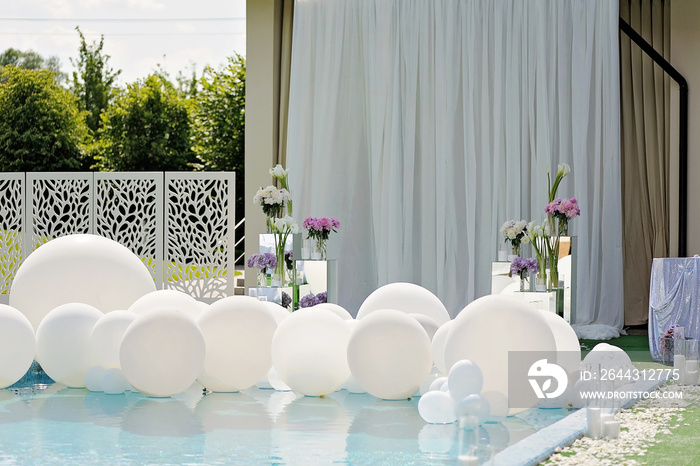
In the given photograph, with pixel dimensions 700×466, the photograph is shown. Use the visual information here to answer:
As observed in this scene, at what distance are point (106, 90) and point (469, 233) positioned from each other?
20.1 m

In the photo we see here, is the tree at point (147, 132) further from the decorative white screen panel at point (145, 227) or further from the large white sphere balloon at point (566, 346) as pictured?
the large white sphere balloon at point (566, 346)

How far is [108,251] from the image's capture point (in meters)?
4.85

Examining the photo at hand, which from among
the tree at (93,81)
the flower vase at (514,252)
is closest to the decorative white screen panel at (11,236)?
the flower vase at (514,252)

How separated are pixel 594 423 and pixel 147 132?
20.7 metres

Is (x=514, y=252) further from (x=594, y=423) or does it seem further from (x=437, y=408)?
(x=594, y=423)

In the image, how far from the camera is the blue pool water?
2.95m

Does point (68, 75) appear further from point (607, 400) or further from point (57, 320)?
point (607, 400)

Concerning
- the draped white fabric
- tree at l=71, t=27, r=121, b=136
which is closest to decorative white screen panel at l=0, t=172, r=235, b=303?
the draped white fabric

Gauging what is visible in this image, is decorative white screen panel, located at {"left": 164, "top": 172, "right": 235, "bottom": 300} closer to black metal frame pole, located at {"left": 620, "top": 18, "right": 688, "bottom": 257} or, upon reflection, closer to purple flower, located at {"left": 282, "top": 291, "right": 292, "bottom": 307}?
purple flower, located at {"left": 282, "top": 291, "right": 292, "bottom": 307}

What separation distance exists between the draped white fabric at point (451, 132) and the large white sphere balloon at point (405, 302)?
3029 mm

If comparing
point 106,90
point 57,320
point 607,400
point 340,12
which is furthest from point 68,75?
point 607,400

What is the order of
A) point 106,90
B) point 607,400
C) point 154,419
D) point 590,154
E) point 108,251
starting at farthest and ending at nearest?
point 106,90, point 590,154, point 108,251, point 154,419, point 607,400

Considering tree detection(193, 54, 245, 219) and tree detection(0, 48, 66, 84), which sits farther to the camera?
tree detection(0, 48, 66, 84)

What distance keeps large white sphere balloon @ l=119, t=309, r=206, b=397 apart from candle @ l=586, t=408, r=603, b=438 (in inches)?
66.2
